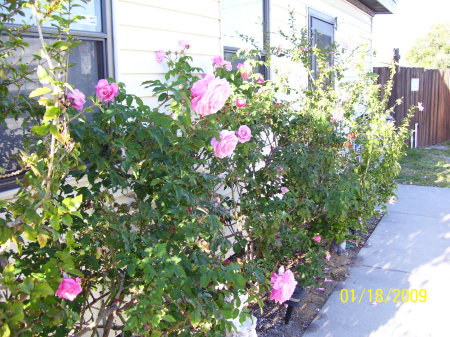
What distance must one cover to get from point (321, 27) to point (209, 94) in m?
5.44

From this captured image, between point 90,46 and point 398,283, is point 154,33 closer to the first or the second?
point 90,46

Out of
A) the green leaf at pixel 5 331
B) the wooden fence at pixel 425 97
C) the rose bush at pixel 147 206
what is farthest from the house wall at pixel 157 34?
the wooden fence at pixel 425 97

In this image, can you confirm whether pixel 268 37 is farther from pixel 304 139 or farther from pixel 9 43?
pixel 9 43

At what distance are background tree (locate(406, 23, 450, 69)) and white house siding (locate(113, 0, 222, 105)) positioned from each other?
107 ft

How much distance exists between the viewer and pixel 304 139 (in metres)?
3.92

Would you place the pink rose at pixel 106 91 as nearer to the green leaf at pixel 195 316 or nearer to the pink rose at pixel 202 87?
the pink rose at pixel 202 87

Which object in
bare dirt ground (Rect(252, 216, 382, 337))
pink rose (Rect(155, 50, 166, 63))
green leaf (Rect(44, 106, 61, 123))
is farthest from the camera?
pink rose (Rect(155, 50, 166, 63))

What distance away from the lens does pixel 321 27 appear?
704 cm

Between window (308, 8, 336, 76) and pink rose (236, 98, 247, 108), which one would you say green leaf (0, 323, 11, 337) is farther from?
window (308, 8, 336, 76)

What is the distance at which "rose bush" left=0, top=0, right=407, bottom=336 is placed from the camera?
5.16 feet

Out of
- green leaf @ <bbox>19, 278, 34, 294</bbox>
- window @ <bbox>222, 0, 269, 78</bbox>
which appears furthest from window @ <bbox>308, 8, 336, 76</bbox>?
green leaf @ <bbox>19, 278, 34, 294</bbox>

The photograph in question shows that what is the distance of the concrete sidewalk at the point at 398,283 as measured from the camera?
338cm

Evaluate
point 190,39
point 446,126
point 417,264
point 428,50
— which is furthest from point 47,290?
point 428,50

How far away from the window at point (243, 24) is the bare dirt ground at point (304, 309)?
2099 millimetres
